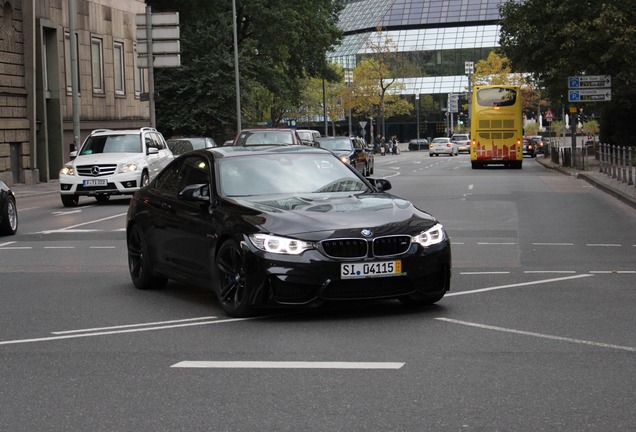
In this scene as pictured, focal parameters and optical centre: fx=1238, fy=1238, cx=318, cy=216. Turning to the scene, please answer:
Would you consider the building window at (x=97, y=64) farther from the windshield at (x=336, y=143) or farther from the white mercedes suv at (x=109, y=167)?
the white mercedes suv at (x=109, y=167)

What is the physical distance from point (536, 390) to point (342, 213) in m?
3.35

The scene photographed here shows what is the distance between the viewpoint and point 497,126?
55.3m

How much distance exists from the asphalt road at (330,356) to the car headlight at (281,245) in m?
0.57

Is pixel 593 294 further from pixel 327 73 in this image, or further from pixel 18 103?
pixel 327 73

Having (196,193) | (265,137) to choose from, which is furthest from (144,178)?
(196,193)

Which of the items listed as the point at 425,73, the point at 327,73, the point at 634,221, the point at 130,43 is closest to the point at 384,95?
the point at 425,73

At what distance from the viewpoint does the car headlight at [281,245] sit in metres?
9.49

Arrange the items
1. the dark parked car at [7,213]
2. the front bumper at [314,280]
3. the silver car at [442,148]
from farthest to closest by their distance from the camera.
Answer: the silver car at [442,148] < the dark parked car at [7,213] < the front bumper at [314,280]

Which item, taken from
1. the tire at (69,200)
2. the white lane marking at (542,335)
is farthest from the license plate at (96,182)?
the white lane marking at (542,335)

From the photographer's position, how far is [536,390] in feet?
22.5

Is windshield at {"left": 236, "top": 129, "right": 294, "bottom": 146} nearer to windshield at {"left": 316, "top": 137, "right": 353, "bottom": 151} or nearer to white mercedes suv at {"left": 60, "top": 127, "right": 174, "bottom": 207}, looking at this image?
white mercedes suv at {"left": 60, "top": 127, "right": 174, "bottom": 207}

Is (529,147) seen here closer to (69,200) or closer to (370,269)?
(69,200)

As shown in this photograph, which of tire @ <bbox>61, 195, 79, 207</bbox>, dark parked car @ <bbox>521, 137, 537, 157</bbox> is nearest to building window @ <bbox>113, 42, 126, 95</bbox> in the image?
tire @ <bbox>61, 195, 79, 207</bbox>

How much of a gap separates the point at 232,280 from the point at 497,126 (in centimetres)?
4645
